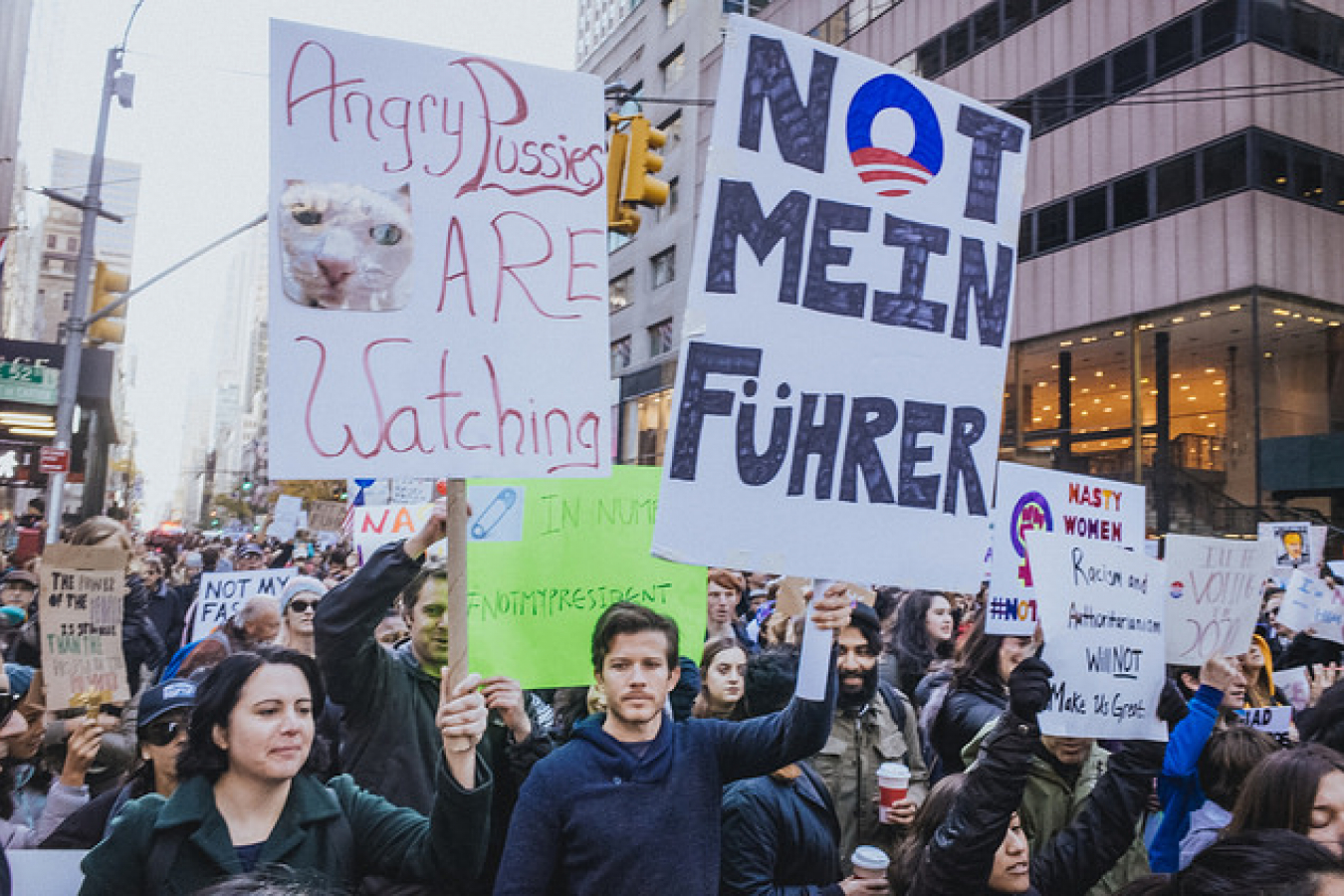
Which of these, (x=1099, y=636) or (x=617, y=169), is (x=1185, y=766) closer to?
(x=1099, y=636)

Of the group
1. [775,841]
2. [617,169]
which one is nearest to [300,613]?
[775,841]

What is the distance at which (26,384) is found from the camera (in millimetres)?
21500

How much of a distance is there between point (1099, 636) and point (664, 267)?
4129 cm

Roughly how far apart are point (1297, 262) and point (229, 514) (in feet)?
279

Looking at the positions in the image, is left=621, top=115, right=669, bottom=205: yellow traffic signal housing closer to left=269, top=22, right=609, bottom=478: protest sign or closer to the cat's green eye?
left=269, top=22, right=609, bottom=478: protest sign

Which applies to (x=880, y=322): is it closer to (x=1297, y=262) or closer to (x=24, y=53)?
(x=1297, y=262)

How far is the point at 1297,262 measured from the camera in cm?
2152

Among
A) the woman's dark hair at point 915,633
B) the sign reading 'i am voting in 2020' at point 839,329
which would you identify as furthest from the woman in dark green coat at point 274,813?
the woman's dark hair at point 915,633

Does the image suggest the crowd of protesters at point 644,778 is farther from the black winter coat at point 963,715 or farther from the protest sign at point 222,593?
the protest sign at point 222,593

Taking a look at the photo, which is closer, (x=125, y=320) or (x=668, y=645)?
(x=668, y=645)

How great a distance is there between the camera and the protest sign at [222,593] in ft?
20.7

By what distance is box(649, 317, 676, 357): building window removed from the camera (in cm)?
4275

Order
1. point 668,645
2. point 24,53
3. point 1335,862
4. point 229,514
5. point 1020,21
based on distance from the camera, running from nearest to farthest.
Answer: point 1335,862, point 668,645, point 1020,21, point 24,53, point 229,514

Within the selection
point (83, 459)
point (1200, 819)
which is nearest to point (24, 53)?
point (83, 459)
